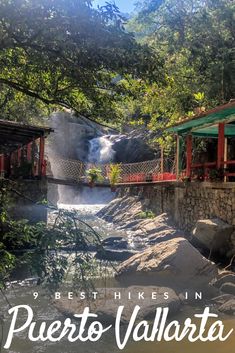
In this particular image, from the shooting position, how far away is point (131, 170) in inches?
885

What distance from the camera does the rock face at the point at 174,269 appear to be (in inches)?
294

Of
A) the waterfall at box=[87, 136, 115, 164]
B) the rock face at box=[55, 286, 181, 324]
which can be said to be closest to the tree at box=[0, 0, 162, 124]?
the rock face at box=[55, 286, 181, 324]

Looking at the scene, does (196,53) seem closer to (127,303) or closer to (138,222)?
(138,222)

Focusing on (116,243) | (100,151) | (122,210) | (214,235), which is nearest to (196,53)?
(116,243)

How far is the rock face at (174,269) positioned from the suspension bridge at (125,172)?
7.38 m

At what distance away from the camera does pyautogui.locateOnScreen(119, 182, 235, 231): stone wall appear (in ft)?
34.4

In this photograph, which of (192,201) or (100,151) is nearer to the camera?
(192,201)

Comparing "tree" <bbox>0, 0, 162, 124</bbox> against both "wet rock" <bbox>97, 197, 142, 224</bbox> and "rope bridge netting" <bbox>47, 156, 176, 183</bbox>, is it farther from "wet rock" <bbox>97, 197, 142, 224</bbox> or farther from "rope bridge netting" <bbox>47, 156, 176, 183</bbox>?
"wet rock" <bbox>97, 197, 142, 224</bbox>

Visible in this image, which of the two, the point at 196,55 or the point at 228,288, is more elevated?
the point at 196,55

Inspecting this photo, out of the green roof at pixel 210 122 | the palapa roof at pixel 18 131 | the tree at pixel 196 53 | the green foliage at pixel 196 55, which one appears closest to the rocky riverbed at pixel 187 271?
the green roof at pixel 210 122

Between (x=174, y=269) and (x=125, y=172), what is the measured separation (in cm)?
1519

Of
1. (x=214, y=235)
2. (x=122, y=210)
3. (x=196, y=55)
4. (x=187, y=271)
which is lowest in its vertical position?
(x=187, y=271)

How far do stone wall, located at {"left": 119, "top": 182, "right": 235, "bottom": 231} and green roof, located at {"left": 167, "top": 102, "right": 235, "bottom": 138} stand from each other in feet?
5.82

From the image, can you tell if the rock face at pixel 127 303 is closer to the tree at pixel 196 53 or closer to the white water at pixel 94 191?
the tree at pixel 196 53
